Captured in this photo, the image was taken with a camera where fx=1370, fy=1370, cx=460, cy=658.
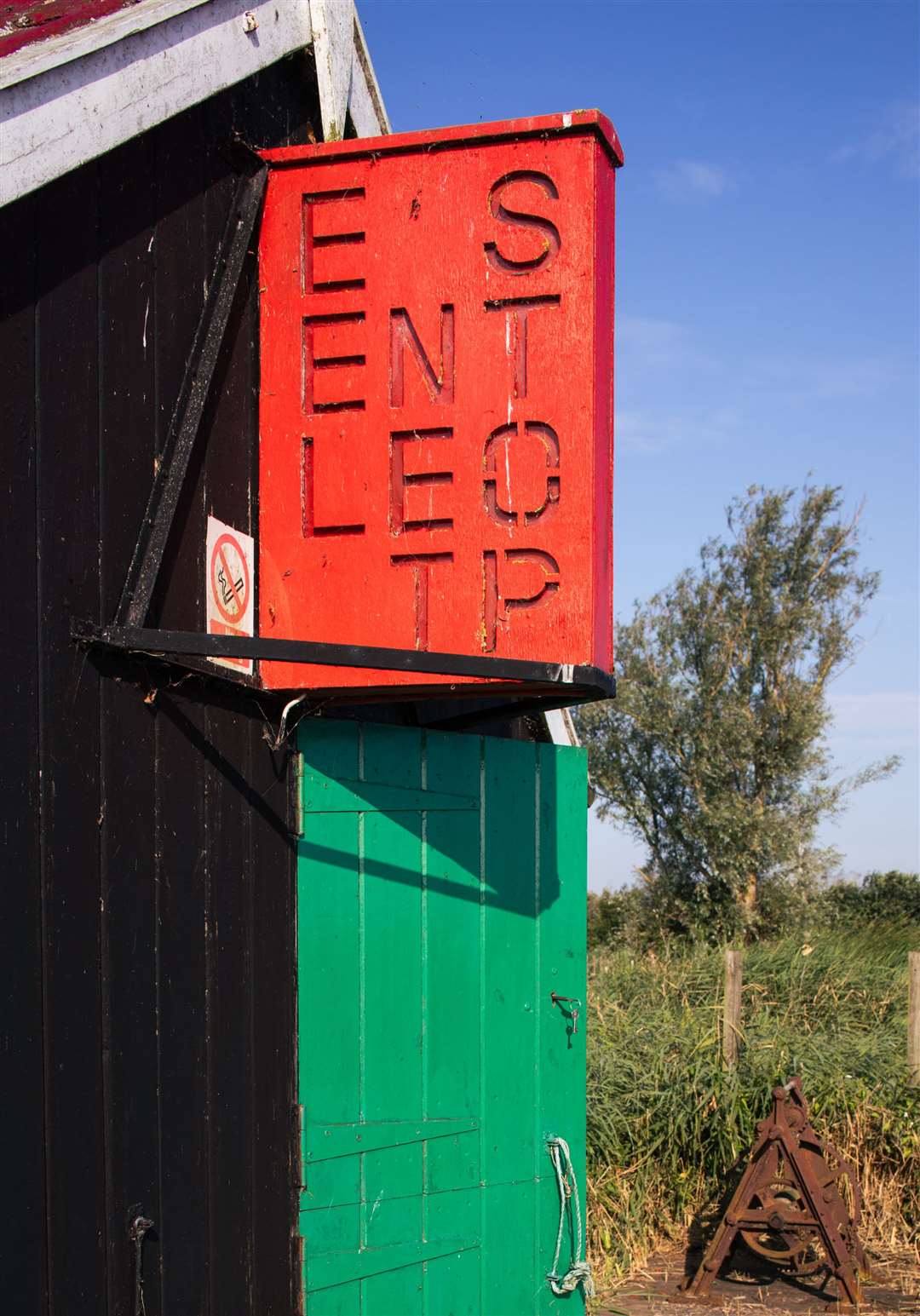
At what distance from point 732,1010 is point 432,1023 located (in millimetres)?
4433

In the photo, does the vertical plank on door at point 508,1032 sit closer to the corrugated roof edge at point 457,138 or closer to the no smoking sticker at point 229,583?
the no smoking sticker at point 229,583

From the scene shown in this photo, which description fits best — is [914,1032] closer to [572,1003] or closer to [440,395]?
[572,1003]

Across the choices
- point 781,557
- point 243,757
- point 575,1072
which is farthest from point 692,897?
point 243,757

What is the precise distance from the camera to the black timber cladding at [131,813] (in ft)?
9.75

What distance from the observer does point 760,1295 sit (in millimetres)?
6977

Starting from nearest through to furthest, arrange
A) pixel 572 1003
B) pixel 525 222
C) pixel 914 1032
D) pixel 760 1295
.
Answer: pixel 525 222
pixel 572 1003
pixel 760 1295
pixel 914 1032

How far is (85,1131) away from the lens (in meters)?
3.12

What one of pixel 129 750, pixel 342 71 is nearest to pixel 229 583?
pixel 129 750

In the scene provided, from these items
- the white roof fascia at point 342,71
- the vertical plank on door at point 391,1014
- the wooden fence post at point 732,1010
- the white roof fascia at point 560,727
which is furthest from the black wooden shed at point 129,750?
the wooden fence post at point 732,1010

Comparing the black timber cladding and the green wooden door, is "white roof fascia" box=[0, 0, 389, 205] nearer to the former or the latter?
the black timber cladding

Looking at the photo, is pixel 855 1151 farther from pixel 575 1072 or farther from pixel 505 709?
pixel 505 709

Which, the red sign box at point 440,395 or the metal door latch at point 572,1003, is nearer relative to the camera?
the red sign box at point 440,395

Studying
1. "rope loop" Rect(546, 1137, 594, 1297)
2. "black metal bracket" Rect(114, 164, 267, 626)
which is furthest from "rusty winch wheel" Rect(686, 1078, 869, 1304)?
"black metal bracket" Rect(114, 164, 267, 626)

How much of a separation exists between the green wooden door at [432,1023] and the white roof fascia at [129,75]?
1.86 m
